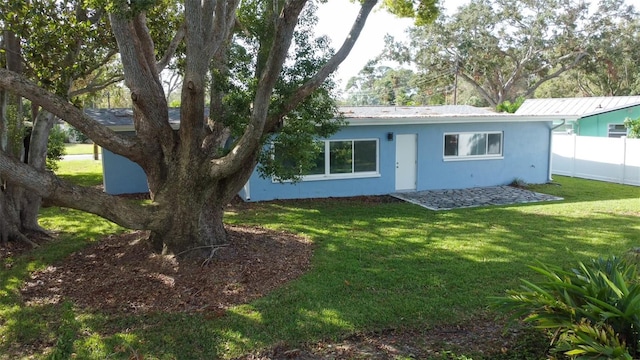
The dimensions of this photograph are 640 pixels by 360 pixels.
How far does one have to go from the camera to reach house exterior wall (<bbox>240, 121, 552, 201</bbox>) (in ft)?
48.8

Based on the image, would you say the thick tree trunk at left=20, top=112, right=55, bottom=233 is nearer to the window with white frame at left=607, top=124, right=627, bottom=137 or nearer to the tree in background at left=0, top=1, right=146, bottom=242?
the tree in background at left=0, top=1, right=146, bottom=242

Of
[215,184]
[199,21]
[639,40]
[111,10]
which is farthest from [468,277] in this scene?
[639,40]

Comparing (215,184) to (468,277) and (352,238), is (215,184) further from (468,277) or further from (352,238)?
(468,277)

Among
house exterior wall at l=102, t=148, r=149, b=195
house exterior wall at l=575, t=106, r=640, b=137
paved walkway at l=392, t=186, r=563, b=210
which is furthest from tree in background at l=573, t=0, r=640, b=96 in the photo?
house exterior wall at l=102, t=148, r=149, b=195

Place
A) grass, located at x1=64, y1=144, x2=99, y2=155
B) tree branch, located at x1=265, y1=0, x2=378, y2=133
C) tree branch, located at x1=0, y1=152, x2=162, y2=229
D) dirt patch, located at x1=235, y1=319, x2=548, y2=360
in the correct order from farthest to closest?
grass, located at x1=64, y1=144, x2=99, y2=155 → tree branch, located at x1=265, y1=0, x2=378, y2=133 → tree branch, located at x1=0, y1=152, x2=162, y2=229 → dirt patch, located at x1=235, y1=319, x2=548, y2=360

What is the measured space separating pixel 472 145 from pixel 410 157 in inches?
95.9

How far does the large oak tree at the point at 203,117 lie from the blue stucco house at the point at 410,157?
641 cm

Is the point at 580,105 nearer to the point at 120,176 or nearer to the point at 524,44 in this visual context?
the point at 524,44

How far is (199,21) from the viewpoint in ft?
22.4

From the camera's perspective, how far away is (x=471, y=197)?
49.1 ft

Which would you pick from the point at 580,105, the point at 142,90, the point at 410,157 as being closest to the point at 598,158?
the point at 410,157

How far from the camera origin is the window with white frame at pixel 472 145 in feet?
54.3

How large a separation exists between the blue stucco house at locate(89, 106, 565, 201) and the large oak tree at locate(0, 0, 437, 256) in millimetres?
6409

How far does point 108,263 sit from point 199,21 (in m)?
3.96
